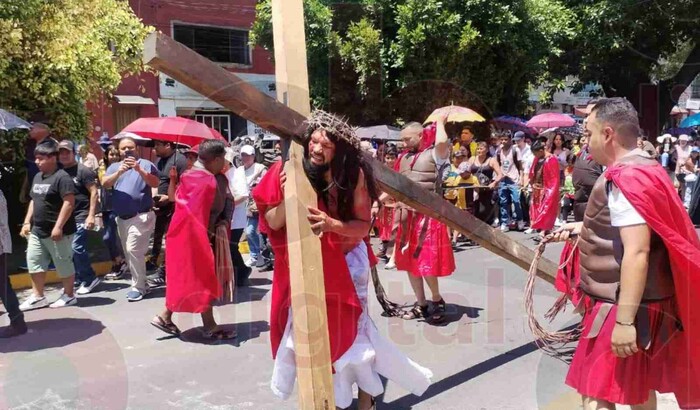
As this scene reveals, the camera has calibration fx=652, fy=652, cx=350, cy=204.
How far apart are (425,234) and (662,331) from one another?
3.06 metres

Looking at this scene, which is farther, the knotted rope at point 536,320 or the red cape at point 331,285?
the knotted rope at point 536,320

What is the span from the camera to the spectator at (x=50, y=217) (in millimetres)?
6301

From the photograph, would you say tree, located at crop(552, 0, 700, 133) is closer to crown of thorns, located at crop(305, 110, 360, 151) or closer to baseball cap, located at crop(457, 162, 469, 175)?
baseball cap, located at crop(457, 162, 469, 175)

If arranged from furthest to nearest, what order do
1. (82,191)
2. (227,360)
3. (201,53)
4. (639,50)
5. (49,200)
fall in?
(201,53) < (639,50) < (82,191) < (49,200) < (227,360)

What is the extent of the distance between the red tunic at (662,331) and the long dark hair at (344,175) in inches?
43.8

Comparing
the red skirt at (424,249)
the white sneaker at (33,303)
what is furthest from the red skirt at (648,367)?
the white sneaker at (33,303)

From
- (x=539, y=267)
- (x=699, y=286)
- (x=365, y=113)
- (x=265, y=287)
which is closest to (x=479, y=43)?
(x=365, y=113)

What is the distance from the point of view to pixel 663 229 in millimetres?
2648

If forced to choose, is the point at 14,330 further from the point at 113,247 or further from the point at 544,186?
the point at 544,186

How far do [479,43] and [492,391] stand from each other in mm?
11658

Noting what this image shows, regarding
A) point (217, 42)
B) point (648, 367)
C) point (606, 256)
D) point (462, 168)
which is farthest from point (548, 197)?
point (217, 42)

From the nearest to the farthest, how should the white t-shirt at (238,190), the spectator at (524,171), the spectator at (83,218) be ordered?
1. the spectator at (83,218)
2. the white t-shirt at (238,190)
3. the spectator at (524,171)

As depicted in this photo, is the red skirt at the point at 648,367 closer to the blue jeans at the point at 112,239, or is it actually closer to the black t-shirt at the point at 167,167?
the black t-shirt at the point at 167,167

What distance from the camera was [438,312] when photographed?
582cm
